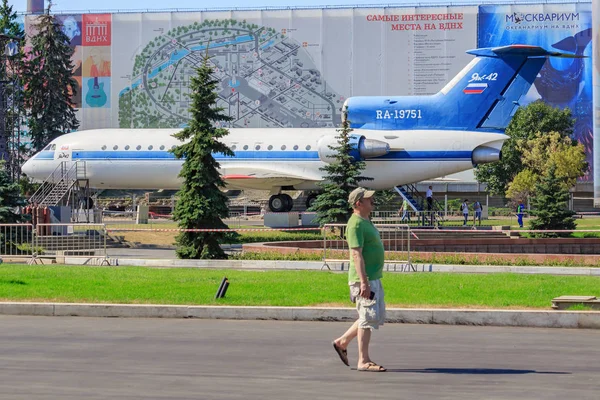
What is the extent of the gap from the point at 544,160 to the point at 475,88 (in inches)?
1331

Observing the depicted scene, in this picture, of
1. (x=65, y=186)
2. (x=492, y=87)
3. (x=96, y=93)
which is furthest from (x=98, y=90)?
(x=492, y=87)

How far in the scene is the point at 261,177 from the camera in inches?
1710

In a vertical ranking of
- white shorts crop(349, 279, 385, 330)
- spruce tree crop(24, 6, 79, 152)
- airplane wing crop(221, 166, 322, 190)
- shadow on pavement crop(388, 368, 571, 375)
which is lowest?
shadow on pavement crop(388, 368, 571, 375)

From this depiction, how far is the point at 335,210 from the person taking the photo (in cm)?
3578

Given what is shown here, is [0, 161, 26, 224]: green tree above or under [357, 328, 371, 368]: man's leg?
above

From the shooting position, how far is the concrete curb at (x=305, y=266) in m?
22.1

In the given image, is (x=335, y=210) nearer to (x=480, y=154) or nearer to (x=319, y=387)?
(x=480, y=154)

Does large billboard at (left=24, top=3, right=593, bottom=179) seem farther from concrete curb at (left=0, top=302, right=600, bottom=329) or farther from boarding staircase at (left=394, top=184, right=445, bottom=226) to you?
concrete curb at (left=0, top=302, right=600, bottom=329)

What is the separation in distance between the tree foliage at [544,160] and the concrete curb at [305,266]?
49384 mm

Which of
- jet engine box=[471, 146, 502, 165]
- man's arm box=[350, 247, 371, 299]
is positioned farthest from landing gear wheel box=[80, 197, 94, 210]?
man's arm box=[350, 247, 371, 299]

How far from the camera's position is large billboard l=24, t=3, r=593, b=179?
88375 mm

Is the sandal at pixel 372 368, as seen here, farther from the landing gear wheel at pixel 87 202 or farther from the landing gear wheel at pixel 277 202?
the landing gear wheel at pixel 277 202

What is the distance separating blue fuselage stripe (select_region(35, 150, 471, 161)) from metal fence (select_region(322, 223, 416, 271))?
50.2 ft

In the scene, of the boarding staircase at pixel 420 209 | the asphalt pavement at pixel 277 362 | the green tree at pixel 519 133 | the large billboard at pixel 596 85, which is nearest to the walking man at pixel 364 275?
the asphalt pavement at pixel 277 362
